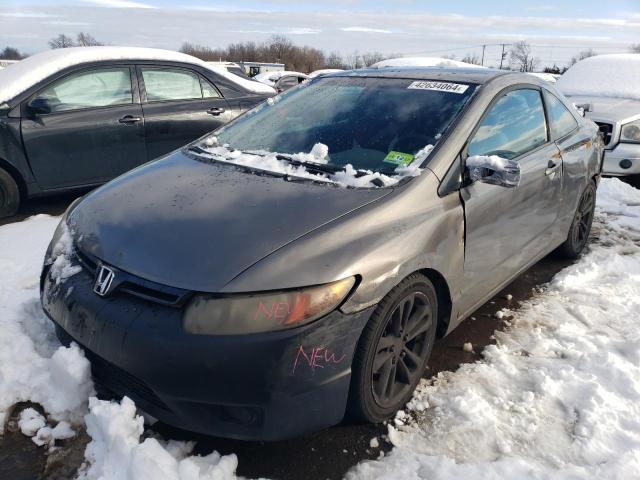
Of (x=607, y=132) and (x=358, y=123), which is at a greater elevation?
(x=358, y=123)

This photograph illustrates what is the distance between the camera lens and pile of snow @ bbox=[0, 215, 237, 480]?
188cm

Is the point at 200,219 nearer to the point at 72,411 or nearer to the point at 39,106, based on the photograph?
the point at 72,411

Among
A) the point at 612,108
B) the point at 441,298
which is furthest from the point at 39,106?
the point at 612,108

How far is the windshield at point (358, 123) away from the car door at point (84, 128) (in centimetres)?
222

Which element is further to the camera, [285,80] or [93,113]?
[285,80]

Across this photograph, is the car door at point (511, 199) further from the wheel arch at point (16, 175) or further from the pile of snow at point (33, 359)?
the wheel arch at point (16, 175)

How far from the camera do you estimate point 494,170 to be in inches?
101

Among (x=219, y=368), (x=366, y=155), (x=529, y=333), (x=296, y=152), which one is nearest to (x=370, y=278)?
(x=219, y=368)

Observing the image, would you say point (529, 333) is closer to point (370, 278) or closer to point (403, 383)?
point (403, 383)

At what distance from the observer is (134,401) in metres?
2.06

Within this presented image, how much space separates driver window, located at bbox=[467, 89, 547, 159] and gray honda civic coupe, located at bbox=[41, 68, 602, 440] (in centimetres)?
1

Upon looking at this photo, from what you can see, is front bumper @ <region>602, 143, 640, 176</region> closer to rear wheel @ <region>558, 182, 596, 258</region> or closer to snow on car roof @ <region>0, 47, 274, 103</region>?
rear wheel @ <region>558, 182, 596, 258</region>

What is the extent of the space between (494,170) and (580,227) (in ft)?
7.11

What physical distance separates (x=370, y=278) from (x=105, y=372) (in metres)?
1.09
